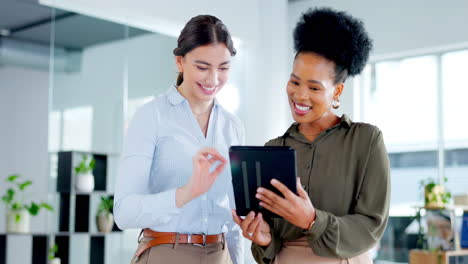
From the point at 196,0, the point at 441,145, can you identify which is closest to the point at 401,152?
→ the point at 441,145

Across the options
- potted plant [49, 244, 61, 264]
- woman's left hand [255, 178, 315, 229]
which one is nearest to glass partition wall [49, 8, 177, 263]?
potted plant [49, 244, 61, 264]

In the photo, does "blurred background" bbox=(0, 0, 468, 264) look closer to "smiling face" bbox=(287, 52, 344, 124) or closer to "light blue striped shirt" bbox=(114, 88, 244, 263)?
"light blue striped shirt" bbox=(114, 88, 244, 263)

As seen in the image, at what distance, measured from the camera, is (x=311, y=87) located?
1.81 m

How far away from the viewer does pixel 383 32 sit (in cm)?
739

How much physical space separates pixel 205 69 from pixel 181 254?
22.9 inches

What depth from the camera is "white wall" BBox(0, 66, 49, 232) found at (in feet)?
24.9

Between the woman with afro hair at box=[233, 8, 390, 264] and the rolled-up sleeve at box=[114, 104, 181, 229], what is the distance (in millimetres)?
217

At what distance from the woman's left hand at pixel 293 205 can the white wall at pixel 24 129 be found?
6411mm

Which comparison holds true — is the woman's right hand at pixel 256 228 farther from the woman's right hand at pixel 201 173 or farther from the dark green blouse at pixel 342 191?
the woman's right hand at pixel 201 173

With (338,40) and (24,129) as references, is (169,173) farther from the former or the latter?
(24,129)

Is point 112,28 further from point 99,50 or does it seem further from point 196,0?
point 196,0

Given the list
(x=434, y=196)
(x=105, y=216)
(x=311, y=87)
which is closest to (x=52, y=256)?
(x=105, y=216)

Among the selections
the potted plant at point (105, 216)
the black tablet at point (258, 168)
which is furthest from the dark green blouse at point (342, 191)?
the potted plant at point (105, 216)

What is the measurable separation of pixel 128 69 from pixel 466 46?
375 centimetres
